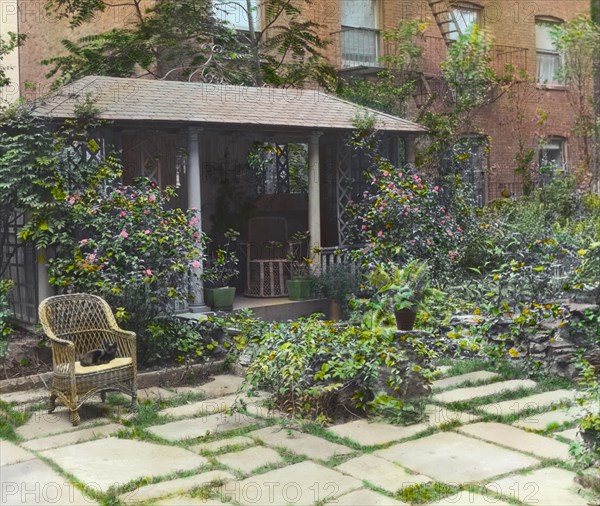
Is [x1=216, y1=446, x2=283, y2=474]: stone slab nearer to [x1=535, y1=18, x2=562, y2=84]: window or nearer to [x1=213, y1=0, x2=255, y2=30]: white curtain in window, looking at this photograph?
[x1=213, y1=0, x2=255, y2=30]: white curtain in window

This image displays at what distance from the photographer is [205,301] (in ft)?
34.9

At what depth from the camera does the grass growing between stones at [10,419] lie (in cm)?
627

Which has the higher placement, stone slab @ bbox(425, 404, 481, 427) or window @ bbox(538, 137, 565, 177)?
window @ bbox(538, 137, 565, 177)

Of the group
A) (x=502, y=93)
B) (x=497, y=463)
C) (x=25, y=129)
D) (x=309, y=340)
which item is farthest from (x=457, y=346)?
(x=502, y=93)

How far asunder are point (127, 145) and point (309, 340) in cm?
553

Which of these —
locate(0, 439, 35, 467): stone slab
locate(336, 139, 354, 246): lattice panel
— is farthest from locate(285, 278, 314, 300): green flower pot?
locate(0, 439, 35, 467): stone slab

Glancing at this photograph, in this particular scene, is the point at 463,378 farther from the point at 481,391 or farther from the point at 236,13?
the point at 236,13

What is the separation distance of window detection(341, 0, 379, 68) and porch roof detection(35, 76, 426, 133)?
524cm

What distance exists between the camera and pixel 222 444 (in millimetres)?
6016

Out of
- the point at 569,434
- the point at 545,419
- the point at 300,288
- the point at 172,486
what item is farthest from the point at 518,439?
the point at 300,288

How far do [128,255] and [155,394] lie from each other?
155 cm

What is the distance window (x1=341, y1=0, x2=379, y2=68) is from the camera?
1786 cm

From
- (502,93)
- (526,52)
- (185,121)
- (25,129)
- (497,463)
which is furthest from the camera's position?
(526,52)

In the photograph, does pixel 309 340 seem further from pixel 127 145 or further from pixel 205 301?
pixel 127 145
